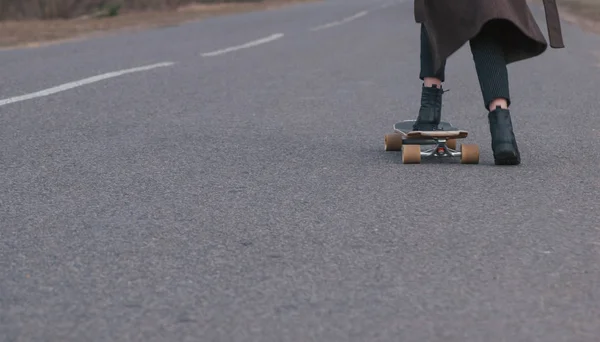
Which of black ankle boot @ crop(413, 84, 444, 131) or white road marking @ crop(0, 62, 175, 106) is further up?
black ankle boot @ crop(413, 84, 444, 131)

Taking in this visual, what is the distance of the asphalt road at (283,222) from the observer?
117 inches

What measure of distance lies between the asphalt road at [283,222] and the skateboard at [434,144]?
0.06m

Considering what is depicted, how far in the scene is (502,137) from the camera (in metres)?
5.23

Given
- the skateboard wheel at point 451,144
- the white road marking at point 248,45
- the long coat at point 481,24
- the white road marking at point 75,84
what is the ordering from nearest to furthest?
the long coat at point 481,24, the skateboard wheel at point 451,144, the white road marking at point 75,84, the white road marking at point 248,45

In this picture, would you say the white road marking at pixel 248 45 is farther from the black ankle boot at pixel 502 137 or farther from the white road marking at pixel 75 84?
the black ankle boot at pixel 502 137

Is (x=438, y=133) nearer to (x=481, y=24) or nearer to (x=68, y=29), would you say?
(x=481, y=24)

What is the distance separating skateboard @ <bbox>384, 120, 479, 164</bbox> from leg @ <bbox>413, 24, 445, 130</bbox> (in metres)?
0.05

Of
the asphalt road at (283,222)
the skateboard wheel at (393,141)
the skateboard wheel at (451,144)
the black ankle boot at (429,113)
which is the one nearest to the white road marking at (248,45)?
the asphalt road at (283,222)

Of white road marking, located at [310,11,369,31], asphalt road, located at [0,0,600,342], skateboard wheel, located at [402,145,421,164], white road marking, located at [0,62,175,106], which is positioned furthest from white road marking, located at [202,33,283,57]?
skateboard wheel, located at [402,145,421,164]

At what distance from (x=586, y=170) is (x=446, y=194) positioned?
0.93 meters

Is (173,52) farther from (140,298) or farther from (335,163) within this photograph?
(140,298)

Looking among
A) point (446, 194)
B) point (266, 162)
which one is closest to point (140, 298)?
point (446, 194)

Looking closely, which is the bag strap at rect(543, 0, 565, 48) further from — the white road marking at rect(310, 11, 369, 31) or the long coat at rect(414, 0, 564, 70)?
the white road marking at rect(310, 11, 369, 31)

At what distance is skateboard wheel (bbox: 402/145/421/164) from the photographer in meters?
5.39
